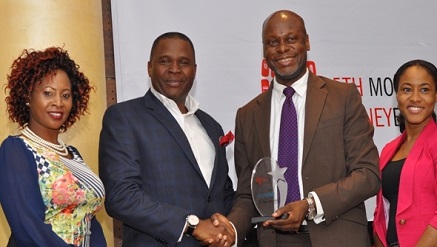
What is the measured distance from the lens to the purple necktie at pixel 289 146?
3.41 metres

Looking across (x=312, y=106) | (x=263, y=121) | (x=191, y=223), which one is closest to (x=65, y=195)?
(x=191, y=223)

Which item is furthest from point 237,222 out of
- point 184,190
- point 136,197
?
point 136,197

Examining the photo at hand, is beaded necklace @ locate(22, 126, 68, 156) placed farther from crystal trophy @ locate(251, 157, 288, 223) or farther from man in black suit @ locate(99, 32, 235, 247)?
crystal trophy @ locate(251, 157, 288, 223)

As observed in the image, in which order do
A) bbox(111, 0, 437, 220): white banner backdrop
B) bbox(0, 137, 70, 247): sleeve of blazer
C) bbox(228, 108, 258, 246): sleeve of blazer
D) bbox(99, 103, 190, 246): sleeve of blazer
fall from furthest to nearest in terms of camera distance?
1. bbox(111, 0, 437, 220): white banner backdrop
2. bbox(228, 108, 258, 246): sleeve of blazer
3. bbox(99, 103, 190, 246): sleeve of blazer
4. bbox(0, 137, 70, 247): sleeve of blazer

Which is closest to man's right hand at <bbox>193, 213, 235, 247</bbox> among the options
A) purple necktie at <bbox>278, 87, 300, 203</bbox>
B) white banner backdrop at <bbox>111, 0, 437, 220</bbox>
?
purple necktie at <bbox>278, 87, 300, 203</bbox>

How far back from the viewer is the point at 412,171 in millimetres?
3627

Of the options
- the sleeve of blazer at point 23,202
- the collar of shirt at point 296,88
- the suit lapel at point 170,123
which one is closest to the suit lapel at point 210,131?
the suit lapel at point 170,123

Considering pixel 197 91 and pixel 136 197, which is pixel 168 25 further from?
pixel 136 197

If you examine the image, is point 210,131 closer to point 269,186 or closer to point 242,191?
point 242,191

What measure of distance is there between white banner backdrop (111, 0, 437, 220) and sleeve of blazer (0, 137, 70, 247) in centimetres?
158

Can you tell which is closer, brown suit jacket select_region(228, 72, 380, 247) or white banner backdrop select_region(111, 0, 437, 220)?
brown suit jacket select_region(228, 72, 380, 247)

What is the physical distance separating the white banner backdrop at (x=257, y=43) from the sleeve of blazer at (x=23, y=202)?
1584 millimetres

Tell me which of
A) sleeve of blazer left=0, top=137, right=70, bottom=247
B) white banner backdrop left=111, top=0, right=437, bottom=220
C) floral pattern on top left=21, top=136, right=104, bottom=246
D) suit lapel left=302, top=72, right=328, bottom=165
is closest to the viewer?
sleeve of blazer left=0, top=137, right=70, bottom=247

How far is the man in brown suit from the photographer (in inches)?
129
